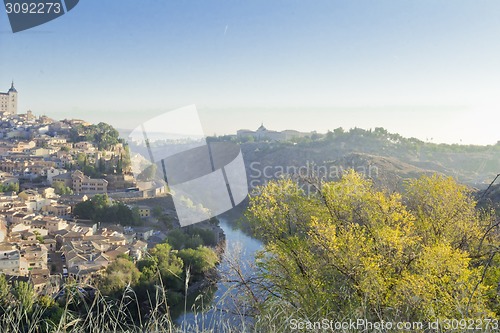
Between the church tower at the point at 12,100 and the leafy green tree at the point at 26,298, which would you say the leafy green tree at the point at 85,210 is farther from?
the church tower at the point at 12,100

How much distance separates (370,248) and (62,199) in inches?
523

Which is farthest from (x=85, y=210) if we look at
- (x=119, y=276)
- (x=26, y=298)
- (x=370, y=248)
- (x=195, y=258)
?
(x=370, y=248)

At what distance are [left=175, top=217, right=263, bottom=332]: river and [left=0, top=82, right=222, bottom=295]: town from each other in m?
0.86

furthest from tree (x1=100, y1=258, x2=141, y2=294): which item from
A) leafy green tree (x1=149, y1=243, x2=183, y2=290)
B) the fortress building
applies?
the fortress building

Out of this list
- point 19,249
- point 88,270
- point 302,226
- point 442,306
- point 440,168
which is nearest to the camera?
point 442,306

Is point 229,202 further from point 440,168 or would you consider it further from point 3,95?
point 3,95

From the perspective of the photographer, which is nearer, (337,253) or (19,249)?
(337,253)

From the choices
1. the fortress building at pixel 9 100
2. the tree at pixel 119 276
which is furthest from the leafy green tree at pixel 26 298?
the fortress building at pixel 9 100

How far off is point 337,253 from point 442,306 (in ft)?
1.68

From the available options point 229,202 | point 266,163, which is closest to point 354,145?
point 266,163

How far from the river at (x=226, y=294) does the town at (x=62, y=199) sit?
2.81 feet

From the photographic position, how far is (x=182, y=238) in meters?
10.5

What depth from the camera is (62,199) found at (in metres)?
13.5

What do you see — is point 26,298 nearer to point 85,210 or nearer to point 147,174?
point 85,210
